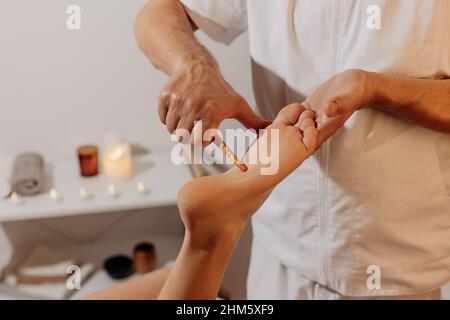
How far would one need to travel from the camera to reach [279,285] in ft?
3.32

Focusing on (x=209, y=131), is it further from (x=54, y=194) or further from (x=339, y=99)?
(x=54, y=194)

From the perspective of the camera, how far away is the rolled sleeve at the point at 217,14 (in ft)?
2.91

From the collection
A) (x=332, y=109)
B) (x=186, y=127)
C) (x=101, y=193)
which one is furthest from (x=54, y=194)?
(x=332, y=109)

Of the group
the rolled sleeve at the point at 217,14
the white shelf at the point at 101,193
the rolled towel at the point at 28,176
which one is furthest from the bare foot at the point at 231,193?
the rolled towel at the point at 28,176

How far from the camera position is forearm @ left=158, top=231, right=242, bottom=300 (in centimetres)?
56

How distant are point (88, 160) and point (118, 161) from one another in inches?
3.0

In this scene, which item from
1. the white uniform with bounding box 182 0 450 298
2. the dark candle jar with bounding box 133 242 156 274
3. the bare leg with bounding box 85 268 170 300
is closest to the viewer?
the white uniform with bounding box 182 0 450 298

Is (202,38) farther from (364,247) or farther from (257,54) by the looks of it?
(364,247)

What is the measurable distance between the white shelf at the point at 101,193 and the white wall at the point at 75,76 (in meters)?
0.08

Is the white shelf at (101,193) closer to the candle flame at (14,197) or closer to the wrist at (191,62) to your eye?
the candle flame at (14,197)

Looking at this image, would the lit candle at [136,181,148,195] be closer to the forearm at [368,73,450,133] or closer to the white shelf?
the white shelf

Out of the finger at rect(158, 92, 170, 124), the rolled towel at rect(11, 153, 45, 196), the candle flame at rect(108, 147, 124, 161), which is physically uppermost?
the finger at rect(158, 92, 170, 124)

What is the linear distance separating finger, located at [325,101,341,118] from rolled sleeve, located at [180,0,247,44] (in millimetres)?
317

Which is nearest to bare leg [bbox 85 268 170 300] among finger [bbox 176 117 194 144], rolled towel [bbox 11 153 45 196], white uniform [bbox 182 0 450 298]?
white uniform [bbox 182 0 450 298]
